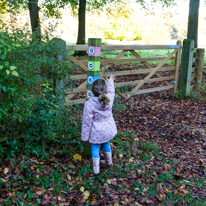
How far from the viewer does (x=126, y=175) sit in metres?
3.46

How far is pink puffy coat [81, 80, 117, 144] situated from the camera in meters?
3.15

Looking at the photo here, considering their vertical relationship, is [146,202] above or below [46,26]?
below

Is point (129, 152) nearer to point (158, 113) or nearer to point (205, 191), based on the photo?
point (205, 191)

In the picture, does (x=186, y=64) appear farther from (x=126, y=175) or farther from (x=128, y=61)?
(x=126, y=175)

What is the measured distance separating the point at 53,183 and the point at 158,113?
3.92 meters

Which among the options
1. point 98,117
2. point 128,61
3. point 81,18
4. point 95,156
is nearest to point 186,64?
point 128,61

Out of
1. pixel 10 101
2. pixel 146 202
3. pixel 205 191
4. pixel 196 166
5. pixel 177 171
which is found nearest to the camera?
pixel 10 101

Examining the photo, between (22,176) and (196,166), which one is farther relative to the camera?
(196,166)

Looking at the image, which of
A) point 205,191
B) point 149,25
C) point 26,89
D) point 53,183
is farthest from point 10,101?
point 149,25

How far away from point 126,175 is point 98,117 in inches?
39.4

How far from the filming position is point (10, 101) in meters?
2.72

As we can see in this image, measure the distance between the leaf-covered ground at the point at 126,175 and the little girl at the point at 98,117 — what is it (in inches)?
14.8

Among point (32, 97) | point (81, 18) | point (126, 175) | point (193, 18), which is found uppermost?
point (81, 18)

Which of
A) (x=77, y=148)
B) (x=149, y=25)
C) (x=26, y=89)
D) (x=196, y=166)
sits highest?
(x=149, y=25)
